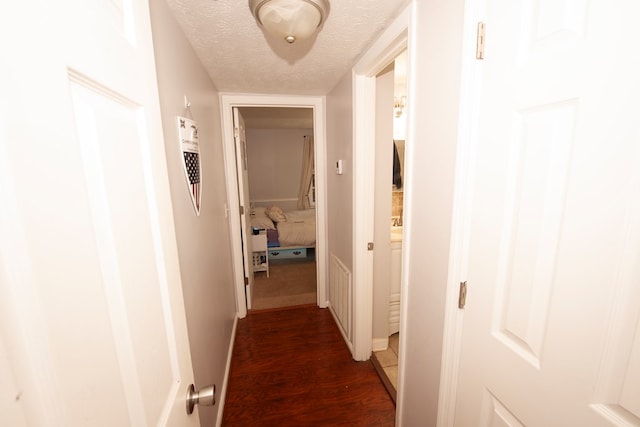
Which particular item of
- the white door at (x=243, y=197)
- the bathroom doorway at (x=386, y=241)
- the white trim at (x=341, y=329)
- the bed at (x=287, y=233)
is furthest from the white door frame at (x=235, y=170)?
the bed at (x=287, y=233)

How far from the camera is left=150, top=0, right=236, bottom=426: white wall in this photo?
1070 mm

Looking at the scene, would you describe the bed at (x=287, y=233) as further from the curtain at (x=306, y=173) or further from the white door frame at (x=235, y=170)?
the curtain at (x=306, y=173)

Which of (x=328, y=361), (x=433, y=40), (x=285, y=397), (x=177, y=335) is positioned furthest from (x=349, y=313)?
(x=433, y=40)

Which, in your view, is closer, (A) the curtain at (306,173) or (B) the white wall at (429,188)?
(B) the white wall at (429,188)

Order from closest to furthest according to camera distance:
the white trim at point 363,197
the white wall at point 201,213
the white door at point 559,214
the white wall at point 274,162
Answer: the white door at point 559,214, the white wall at point 201,213, the white trim at point 363,197, the white wall at point 274,162

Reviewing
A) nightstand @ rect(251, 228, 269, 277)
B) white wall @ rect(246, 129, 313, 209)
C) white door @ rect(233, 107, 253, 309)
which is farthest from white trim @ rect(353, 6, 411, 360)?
white wall @ rect(246, 129, 313, 209)

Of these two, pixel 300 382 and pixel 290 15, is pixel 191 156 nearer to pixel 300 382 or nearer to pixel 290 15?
pixel 290 15

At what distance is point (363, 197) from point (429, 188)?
83 cm

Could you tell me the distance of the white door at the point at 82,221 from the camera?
27cm

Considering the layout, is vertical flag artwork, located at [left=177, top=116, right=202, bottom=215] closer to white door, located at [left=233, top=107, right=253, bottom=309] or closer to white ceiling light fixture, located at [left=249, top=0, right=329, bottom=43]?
white ceiling light fixture, located at [left=249, top=0, right=329, bottom=43]

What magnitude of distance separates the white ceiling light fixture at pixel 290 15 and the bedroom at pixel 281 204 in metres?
2.69

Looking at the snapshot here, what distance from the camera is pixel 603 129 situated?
0.50 m

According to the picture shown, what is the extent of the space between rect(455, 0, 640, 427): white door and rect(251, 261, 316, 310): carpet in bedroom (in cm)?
249

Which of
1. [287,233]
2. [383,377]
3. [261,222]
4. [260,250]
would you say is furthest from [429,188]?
[261,222]
